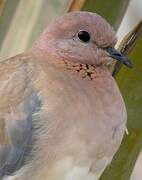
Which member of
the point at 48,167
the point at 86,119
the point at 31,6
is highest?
the point at 31,6

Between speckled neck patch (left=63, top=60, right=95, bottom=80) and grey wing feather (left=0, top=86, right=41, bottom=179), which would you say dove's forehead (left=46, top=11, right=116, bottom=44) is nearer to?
speckled neck patch (left=63, top=60, right=95, bottom=80)

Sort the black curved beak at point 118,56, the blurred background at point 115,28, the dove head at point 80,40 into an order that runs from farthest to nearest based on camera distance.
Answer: the dove head at point 80,40 → the black curved beak at point 118,56 → the blurred background at point 115,28

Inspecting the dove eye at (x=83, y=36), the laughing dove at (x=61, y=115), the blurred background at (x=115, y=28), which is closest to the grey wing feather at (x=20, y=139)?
the laughing dove at (x=61, y=115)

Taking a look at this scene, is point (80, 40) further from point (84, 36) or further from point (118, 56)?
point (118, 56)

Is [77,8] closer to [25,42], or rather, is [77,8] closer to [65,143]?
[25,42]

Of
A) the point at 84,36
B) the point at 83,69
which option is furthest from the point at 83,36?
the point at 83,69

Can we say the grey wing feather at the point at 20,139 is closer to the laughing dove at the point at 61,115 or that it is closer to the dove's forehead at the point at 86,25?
the laughing dove at the point at 61,115

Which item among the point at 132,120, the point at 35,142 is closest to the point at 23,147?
the point at 35,142
